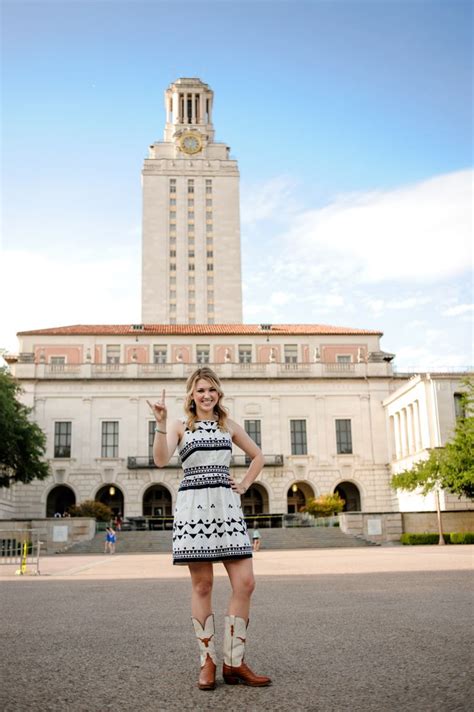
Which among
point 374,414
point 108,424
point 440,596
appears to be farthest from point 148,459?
point 440,596

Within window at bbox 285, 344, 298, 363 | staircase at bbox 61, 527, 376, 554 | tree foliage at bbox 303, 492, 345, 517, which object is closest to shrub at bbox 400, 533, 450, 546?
staircase at bbox 61, 527, 376, 554

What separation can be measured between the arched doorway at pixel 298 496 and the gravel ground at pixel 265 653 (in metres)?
45.6

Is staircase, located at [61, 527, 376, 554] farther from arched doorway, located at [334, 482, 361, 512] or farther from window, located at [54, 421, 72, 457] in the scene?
arched doorway, located at [334, 482, 361, 512]

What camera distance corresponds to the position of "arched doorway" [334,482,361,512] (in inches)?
2215

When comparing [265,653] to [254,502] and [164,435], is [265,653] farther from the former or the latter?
[254,502]

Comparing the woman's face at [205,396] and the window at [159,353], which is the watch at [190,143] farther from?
the woman's face at [205,396]

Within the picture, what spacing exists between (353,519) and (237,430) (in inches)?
1413

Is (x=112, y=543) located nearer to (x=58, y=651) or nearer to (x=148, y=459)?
(x=148, y=459)

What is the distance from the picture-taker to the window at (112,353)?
56906mm

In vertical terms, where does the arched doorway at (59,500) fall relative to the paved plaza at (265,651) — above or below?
above

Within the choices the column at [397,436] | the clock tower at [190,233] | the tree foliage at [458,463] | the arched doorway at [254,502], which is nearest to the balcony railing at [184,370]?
the column at [397,436]

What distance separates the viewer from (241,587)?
476cm

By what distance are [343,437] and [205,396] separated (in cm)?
5121

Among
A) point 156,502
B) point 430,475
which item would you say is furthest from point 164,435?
point 156,502
